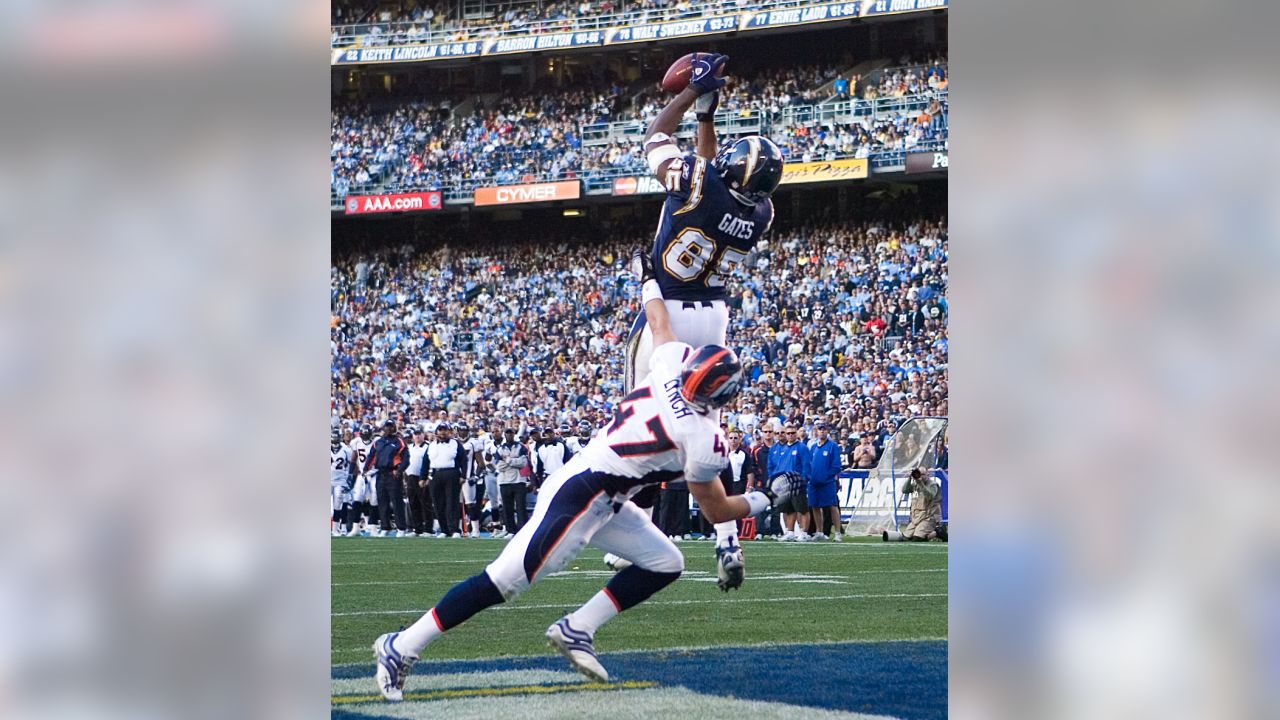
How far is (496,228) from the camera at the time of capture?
30438mm

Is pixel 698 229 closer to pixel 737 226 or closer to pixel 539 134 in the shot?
pixel 737 226

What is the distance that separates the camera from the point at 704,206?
653 cm

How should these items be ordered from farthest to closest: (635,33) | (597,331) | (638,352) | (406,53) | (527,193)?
(406,53) → (635,33) → (527,193) → (597,331) → (638,352)

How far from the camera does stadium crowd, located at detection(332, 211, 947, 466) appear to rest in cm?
2175

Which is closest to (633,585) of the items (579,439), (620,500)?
(620,500)

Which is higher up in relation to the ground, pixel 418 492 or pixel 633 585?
pixel 633 585

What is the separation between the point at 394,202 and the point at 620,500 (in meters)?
25.9

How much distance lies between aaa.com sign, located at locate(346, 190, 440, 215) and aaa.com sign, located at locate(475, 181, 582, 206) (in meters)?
1.03

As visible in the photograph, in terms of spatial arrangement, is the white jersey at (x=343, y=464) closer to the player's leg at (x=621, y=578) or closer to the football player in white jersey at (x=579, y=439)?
the football player in white jersey at (x=579, y=439)

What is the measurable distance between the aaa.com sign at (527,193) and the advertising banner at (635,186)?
0.84 metres
